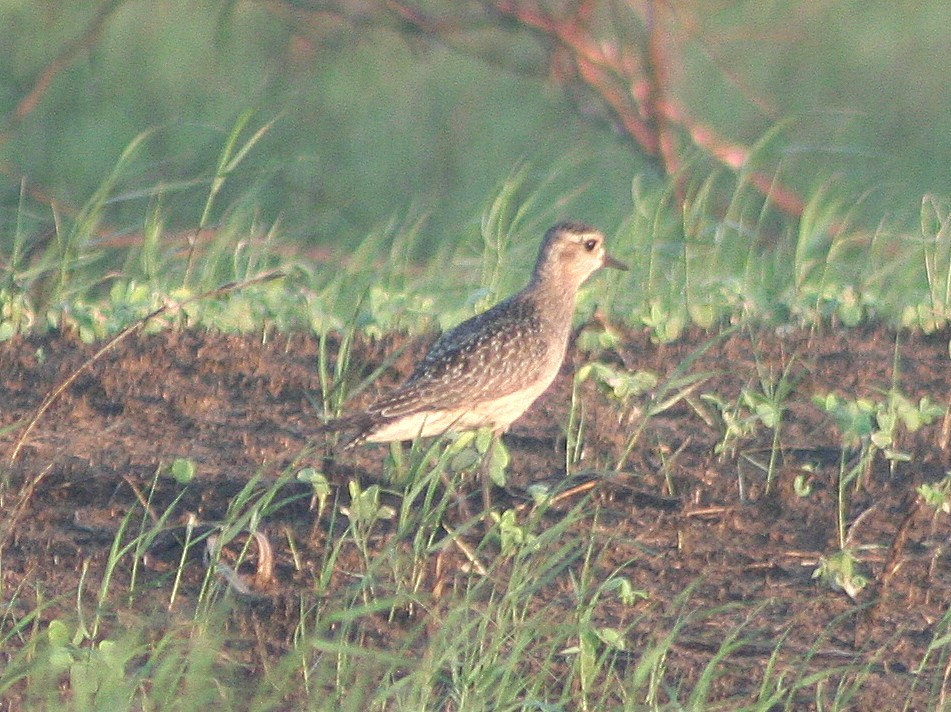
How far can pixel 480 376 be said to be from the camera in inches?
237

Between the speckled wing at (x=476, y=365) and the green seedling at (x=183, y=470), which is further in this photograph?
the speckled wing at (x=476, y=365)

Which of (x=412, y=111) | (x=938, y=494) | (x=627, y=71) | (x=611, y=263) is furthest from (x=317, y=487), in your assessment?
(x=412, y=111)

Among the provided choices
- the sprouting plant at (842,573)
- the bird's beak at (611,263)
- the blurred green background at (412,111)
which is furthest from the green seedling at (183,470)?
the blurred green background at (412,111)

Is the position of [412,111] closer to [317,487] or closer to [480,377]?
[480,377]

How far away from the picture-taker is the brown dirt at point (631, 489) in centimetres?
480

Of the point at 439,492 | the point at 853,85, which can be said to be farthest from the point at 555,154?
the point at 439,492

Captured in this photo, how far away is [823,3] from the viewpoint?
797 inches

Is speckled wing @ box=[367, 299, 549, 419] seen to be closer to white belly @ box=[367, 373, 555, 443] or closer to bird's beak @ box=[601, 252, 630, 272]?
white belly @ box=[367, 373, 555, 443]

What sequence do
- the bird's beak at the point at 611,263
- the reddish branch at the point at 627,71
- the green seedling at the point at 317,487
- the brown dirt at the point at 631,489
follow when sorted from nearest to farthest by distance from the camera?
the brown dirt at the point at 631,489 < the green seedling at the point at 317,487 < the bird's beak at the point at 611,263 < the reddish branch at the point at 627,71

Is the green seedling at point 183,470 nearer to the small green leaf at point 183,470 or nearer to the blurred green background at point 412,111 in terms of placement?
the small green leaf at point 183,470

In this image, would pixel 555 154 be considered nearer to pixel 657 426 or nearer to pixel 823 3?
pixel 823 3

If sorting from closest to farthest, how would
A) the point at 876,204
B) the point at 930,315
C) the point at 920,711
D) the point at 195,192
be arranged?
the point at 920,711, the point at 930,315, the point at 195,192, the point at 876,204

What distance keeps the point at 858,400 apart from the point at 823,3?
15.3 metres

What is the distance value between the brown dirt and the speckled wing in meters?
0.18
